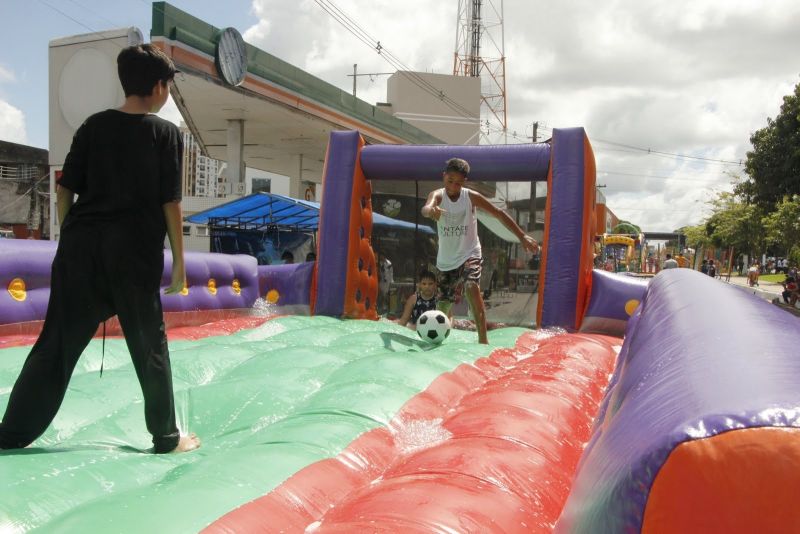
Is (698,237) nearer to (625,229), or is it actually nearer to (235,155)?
(625,229)

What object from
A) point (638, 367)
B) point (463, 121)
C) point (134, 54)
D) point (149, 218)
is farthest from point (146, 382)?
point (463, 121)

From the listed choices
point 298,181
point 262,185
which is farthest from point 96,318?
point 262,185

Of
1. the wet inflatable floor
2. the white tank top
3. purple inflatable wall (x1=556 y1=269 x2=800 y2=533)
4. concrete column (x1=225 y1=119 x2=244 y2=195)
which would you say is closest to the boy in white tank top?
the white tank top

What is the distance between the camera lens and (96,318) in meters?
2.03

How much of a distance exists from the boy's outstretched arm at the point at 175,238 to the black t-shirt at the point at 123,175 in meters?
0.03

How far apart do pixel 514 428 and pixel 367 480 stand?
0.50 m

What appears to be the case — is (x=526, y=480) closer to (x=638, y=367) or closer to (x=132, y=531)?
(x=638, y=367)

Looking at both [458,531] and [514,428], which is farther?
[514,428]

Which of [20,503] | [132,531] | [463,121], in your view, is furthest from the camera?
[463,121]

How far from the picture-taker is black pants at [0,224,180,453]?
1943 mm

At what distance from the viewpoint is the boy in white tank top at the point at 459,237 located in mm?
4375

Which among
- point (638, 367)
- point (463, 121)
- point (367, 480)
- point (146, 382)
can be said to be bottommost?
point (367, 480)

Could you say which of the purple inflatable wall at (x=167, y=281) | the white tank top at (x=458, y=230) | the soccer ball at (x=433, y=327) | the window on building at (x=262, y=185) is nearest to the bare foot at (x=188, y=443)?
the soccer ball at (x=433, y=327)

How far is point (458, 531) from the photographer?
1355 millimetres
